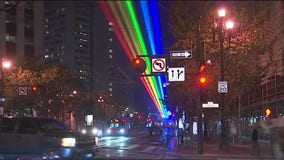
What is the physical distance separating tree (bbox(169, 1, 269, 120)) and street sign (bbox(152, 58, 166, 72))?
6.95 metres

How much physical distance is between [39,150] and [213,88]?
2020 centimetres

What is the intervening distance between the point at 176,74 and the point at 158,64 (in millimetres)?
1243

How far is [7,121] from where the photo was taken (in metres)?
21.9

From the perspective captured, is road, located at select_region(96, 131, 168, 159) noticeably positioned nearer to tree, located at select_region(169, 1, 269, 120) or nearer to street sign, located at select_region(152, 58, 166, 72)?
street sign, located at select_region(152, 58, 166, 72)

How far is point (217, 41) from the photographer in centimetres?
3725

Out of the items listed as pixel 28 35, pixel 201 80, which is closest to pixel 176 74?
pixel 201 80

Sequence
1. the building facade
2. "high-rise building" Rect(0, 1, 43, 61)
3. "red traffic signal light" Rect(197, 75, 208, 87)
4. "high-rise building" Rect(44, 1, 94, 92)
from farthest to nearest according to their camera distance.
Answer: "high-rise building" Rect(44, 1, 94, 92)
"high-rise building" Rect(0, 1, 43, 61)
the building facade
"red traffic signal light" Rect(197, 75, 208, 87)

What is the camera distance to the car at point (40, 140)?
812 inches

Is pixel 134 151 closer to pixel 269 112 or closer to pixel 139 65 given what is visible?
pixel 139 65

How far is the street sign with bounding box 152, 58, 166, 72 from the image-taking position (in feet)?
96.7

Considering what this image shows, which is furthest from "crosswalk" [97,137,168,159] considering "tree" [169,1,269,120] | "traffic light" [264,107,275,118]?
"traffic light" [264,107,275,118]

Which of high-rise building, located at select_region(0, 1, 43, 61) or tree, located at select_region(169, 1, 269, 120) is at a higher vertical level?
high-rise building, located at select_region(0, 1, 43, 61)

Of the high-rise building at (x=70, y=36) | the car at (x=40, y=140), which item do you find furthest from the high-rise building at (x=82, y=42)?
the car at (x=40, y=140)

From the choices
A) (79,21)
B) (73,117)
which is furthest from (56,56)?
(73,117)
